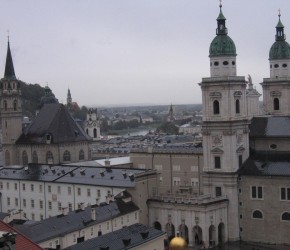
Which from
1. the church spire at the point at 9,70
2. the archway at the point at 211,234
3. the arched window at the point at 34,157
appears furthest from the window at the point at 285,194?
the church spire at the point at 9,70

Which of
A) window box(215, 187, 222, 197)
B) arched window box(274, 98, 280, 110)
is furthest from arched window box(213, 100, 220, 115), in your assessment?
arched window box(274, 98, 280, 110)

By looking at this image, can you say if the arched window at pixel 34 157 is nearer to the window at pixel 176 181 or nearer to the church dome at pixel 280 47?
the window at pixel 176 181

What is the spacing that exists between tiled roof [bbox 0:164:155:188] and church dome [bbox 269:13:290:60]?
24079 millimetres

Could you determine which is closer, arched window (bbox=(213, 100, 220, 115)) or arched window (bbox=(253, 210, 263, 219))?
arched window (bbox=(253, 210, 263, 219))

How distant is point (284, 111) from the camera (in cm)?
8269

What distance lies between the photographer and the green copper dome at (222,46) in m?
69.4

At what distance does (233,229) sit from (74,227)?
2081cm

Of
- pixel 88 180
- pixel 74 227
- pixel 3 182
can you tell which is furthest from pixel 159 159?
pixel 74 227

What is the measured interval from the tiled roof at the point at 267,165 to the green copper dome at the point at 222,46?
39.4 ft

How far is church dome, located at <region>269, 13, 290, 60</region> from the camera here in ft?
265

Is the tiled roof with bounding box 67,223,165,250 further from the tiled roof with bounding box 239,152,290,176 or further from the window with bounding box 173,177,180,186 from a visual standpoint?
the window with bounding box 173,177,180,186

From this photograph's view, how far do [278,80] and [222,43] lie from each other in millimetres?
15429

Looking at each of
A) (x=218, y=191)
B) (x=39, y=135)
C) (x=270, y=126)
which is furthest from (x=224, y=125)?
(x=39, y=135)

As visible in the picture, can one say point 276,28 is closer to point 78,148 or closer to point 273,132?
point 273,132
